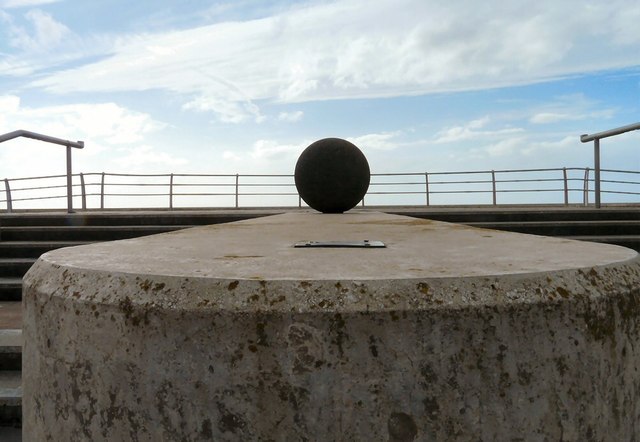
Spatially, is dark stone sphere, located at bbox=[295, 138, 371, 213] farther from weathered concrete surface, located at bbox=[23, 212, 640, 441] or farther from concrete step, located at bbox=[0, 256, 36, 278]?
weathered concrete surface, located at bbox=[23, 212, 640, 441]

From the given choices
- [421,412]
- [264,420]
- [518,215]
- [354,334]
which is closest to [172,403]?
[264,420]

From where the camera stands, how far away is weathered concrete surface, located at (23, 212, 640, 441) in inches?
55.4

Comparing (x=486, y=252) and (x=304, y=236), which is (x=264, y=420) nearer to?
(x=486, y=252)

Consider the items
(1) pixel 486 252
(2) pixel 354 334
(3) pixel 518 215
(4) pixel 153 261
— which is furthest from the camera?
(3) pixel 518 215

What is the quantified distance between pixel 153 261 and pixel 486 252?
49.7 inches

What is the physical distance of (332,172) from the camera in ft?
21.7

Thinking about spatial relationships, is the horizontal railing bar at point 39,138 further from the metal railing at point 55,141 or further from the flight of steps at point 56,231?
the flight of steps at point 56,231

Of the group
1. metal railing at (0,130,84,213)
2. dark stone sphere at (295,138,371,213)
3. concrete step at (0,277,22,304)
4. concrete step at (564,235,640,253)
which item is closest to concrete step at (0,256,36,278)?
concrete step at (0,277,22,304)

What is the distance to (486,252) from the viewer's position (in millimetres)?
2178

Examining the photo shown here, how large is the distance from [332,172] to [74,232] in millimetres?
3353

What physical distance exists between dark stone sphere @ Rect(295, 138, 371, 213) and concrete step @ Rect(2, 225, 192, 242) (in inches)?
75.7

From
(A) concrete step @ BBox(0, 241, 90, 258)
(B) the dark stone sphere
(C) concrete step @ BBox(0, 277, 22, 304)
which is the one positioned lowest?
(C) concrete step @ BBox(0, 277, 22, 304)

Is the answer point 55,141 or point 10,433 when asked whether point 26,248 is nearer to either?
point 55,141

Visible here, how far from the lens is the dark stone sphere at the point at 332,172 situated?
6625 millimetres
